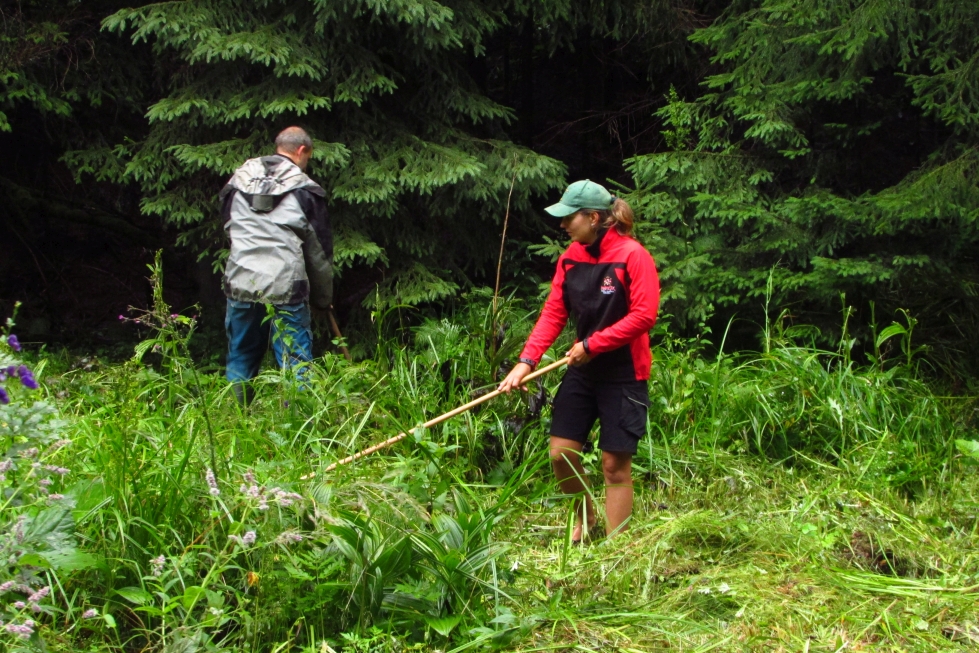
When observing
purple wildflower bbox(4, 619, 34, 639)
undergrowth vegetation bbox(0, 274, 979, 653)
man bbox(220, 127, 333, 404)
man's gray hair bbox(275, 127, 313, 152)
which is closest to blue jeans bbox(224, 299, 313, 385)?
man bbox(220, 127, 333, 404)

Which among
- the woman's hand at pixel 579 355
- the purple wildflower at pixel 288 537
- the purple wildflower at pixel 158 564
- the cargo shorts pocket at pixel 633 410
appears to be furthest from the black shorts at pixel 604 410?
the purple wildflower at pixel 158 564

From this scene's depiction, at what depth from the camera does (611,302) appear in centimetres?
400

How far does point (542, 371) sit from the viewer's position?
13.4 feet

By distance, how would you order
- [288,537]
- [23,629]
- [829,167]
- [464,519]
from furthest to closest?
[829,167], [464,519], [288,537], [23,629]

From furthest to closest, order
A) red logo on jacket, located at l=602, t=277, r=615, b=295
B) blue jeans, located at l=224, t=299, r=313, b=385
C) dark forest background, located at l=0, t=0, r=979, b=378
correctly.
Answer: dark forest background, located at l=0, t=0, r=979, b=378
blue jeans, located at l=224, t=299, r=313, b=385
red logo on jacket, located at l=602, t=277, r=615, b=295

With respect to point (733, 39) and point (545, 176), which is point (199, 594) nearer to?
point (545, 176)

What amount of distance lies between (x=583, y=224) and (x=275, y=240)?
2.18 m

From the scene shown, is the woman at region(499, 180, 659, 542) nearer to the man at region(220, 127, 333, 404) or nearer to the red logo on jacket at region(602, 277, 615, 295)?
the red logo on jacket at region(602, 277, 615, 295)

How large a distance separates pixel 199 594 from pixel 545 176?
466 centimetres

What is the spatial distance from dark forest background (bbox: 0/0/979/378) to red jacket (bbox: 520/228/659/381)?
1.95m

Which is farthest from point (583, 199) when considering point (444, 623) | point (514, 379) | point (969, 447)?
point (969, 447)

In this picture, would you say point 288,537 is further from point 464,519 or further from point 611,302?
point 611,302

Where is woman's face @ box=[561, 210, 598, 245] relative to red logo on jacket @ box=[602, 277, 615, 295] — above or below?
above

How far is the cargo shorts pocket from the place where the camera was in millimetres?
4020
